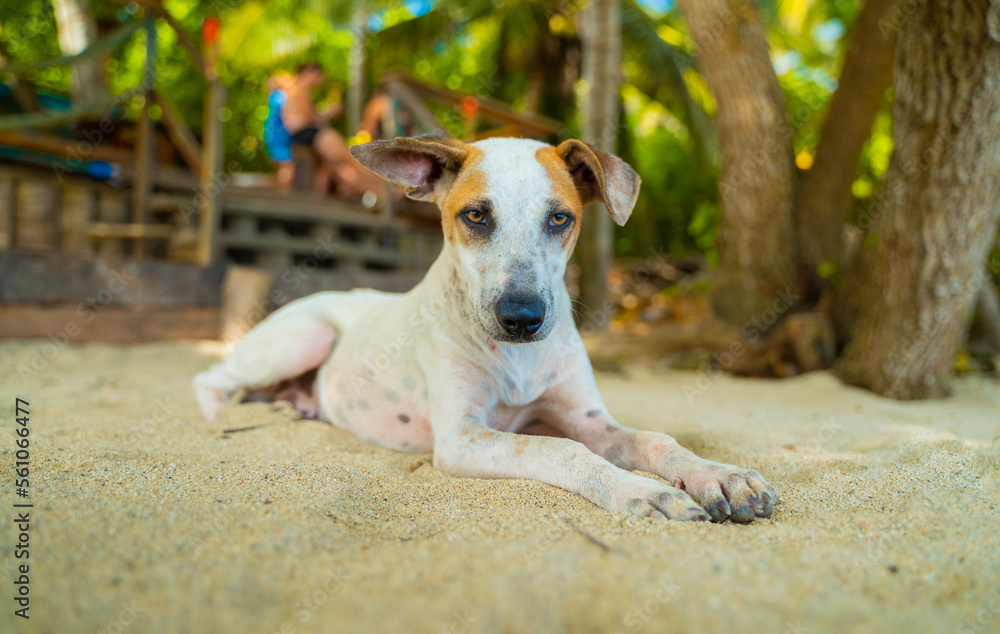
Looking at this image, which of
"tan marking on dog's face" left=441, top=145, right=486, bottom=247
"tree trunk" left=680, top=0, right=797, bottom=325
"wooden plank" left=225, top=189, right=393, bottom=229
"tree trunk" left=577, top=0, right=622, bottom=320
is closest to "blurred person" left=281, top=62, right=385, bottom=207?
"wooden plank" left=225, top=189, right=393, bottom=229

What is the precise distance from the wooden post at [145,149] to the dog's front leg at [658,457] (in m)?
5.91

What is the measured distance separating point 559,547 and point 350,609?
0.55 meters

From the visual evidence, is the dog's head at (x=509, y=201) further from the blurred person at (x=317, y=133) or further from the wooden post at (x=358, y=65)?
the wooden post at (x=358, y=65)

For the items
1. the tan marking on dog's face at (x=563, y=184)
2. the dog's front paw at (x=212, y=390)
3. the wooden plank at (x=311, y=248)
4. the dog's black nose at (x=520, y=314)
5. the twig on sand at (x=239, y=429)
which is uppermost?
the tan marking on dog's face at (x=563, y=184)

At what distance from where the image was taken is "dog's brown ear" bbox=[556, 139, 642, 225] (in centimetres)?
267

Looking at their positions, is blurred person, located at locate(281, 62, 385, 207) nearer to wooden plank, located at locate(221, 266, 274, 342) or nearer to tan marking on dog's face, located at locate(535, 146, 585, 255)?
wooden plank, located at locate(221, 266, 274, 342)

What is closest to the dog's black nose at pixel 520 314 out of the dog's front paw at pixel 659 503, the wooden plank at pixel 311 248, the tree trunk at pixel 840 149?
the dog's front paw at pixel 659 503

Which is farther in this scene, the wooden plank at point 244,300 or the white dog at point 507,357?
the wooden plank at point 244,300

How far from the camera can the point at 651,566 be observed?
1.44m

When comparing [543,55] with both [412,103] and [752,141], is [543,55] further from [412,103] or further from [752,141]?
[752,141]

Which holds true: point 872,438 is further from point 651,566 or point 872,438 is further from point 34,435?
point 34,435

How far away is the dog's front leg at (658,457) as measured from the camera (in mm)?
1944

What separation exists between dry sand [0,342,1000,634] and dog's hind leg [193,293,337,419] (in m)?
0.59

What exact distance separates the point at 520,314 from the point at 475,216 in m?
0.54
